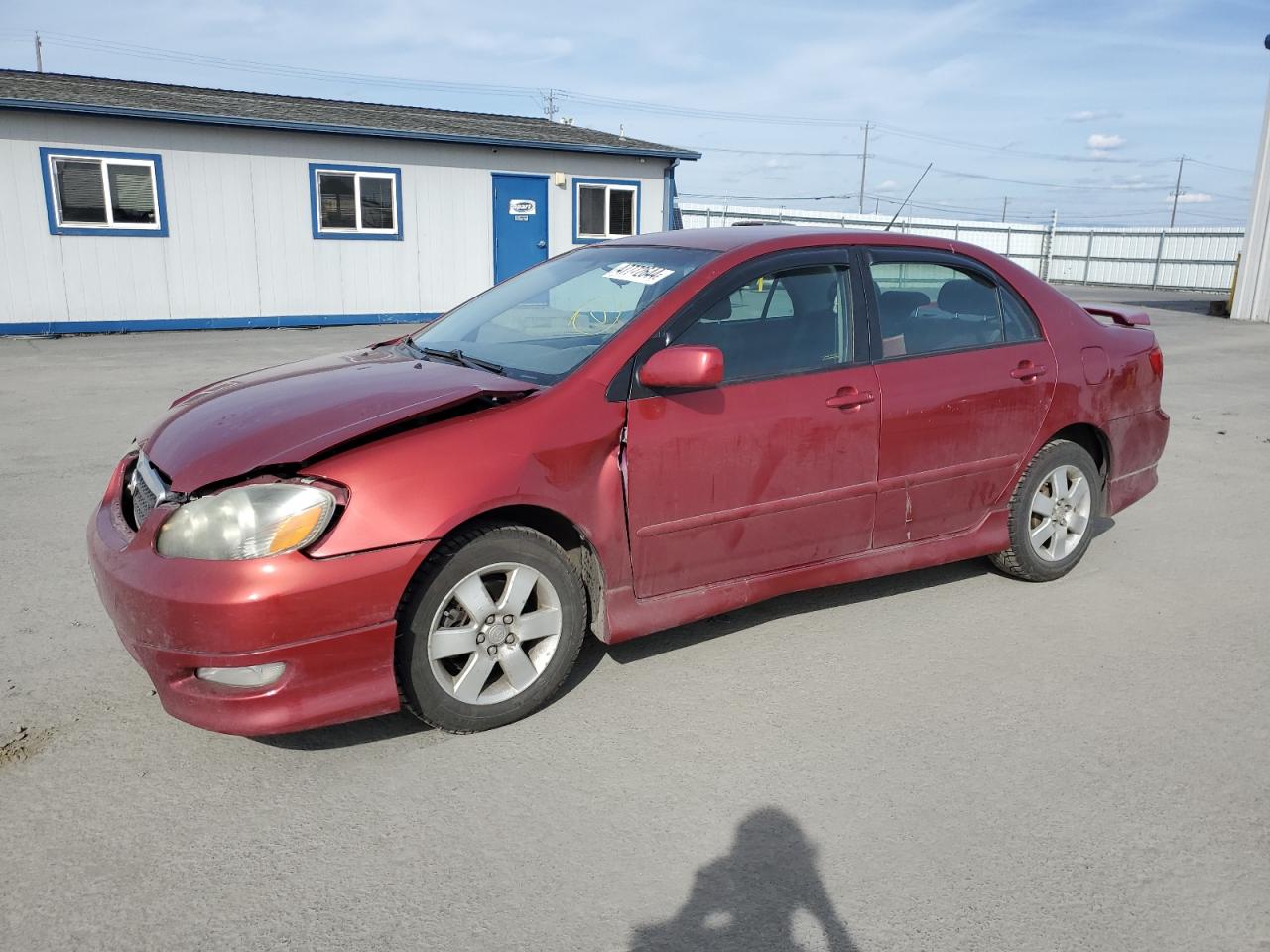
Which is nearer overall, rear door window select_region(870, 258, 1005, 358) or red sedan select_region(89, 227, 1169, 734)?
red sedan select_region(89, 227, 1169, 734)

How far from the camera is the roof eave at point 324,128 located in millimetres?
13914

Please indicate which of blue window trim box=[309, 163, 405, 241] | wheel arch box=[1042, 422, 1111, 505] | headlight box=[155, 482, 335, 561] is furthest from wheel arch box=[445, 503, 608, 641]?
blue window trim box=[309, 163, 405, 241]

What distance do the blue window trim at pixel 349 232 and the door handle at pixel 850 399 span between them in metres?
14.5

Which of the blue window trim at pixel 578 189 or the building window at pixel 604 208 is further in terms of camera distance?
the building window at pixel 604 208

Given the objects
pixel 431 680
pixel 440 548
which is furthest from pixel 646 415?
pixel 431 680

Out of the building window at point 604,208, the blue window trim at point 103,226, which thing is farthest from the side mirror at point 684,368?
the building window at point 604,208

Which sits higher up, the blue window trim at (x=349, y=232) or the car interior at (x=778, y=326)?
the blue window trim at (x=349, y=232)

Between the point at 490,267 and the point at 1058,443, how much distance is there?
1486 centimetres

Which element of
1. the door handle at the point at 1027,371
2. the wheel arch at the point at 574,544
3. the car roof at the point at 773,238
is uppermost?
the car roof at the point at 773,238

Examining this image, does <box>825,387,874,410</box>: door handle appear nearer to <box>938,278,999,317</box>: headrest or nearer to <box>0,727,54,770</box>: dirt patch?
<box>938,278,999,317</box>: headrest

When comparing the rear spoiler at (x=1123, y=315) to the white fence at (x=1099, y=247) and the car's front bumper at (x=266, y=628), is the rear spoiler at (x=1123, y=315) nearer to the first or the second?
the car's front bumper at (x=266, y=628)

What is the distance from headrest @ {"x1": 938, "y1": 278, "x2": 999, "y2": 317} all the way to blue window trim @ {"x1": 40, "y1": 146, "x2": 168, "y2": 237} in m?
14.2

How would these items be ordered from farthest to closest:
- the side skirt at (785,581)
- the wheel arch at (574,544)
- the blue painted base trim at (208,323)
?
the blue painted base trim at (208,323) → the side skirt at (785,581) → the wheel arch at (574,544)

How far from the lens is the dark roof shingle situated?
14406mm
